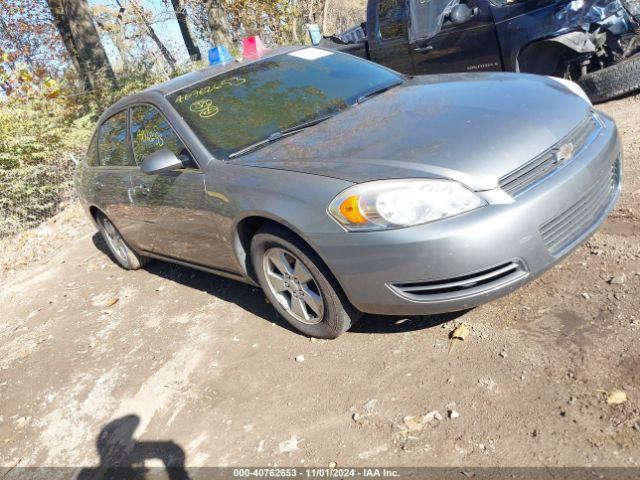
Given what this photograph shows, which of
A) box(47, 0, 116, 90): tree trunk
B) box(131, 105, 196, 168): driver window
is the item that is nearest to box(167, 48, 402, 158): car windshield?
box(131, 105, 196, 168): driver window

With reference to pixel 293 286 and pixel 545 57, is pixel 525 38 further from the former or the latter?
pixel 293 286

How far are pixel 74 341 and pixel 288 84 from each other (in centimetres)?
275

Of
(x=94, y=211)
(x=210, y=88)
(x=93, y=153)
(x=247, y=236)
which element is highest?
(x=210, y=88)

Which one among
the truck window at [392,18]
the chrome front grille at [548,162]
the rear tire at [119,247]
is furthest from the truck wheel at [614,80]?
the rear tire at [119,247]

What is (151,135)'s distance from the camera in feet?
13.5

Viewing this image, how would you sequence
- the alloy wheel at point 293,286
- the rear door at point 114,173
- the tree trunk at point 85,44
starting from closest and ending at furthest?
1. the alloy wheel at point 293,286
2. the rear door at point 114,173
3. the tree trunk at point 85,44

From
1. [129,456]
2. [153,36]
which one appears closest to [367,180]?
[129,456]

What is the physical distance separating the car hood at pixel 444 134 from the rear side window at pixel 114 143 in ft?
5.74

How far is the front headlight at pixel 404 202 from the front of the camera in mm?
2543

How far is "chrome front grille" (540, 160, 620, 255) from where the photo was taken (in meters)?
2.64

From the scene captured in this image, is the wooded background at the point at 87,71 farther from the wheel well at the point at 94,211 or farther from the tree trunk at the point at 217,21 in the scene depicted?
the wheel well at the point at 94,211

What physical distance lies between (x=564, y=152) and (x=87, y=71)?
13138 millimetres

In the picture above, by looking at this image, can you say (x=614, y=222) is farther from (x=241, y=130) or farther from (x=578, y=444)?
(x=241, y=130)

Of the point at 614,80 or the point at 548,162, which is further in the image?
the point at 614,80
